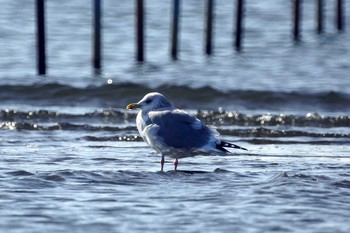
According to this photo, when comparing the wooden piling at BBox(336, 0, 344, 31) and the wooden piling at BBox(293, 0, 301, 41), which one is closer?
the wooden piling at BBox(293, 0, 301, 41)

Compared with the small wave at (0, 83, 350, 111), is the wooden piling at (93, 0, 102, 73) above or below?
above

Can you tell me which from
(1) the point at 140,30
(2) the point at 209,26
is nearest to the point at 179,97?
(1) the point at 140,30

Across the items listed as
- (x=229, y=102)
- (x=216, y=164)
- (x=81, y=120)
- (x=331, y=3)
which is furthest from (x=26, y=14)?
(x=216, y=164)

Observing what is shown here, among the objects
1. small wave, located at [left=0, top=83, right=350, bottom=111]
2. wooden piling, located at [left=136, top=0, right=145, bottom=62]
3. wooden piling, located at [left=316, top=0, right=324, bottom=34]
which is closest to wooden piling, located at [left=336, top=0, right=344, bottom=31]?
wooden piling, located at [left=316, top=0, right=324, bottom=34]

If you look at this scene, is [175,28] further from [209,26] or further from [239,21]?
[239,21]

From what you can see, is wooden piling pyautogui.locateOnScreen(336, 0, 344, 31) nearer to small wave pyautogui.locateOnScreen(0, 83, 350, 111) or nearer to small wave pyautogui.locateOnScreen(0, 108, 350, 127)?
small wave pyautogui.locateOnScreen(0, 83, 350, 111)

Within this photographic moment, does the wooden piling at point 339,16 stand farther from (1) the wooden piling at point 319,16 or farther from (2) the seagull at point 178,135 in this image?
(2) the seagull at point 178,135

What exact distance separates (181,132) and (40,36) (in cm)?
989

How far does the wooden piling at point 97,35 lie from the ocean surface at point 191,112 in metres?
0.29

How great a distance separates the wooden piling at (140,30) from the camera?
20719 mm

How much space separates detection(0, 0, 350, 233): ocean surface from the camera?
779 cm

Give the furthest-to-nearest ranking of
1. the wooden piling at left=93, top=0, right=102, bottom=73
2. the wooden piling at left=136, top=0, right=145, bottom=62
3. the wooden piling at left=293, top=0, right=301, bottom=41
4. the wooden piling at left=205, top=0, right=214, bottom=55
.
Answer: the wooden piling at left=293, top=0, right=301, bottom=41 < the wooden piling at left=205, top=0, right=214, bottom=55 < the wooden piling at left=136, top=0, right=145, bottom=62 < the wooden piling at left=93, top=0, right=102, bottom=73

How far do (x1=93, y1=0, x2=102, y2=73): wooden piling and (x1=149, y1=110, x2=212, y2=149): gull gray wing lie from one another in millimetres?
10497

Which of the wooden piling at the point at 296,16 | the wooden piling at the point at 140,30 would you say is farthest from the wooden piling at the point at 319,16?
the wooden piling at the point at 140,30
